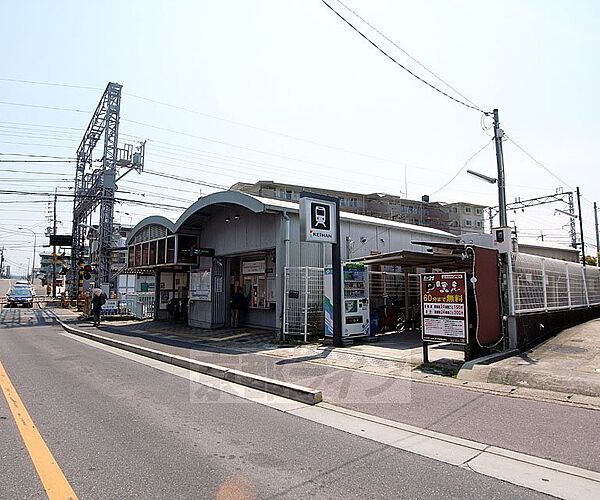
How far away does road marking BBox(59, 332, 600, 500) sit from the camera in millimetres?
3926

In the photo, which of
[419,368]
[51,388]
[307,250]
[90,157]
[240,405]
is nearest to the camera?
[240,405]

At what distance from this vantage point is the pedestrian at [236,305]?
18109 millimetres

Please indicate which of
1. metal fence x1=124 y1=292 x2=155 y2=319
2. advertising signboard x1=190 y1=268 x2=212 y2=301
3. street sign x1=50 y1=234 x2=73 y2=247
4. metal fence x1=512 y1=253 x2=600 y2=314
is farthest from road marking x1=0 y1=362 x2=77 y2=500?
street sign x1=50 y1=234 x2=73 y2=247

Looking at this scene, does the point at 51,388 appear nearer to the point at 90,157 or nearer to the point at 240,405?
the point at 240,405

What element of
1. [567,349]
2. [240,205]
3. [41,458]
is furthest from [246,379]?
[240,205]

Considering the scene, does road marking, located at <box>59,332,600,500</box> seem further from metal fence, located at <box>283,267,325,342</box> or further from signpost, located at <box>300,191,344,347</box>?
metal fence, located at <box>283,267,325,342</box>

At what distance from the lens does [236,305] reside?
18.1 m

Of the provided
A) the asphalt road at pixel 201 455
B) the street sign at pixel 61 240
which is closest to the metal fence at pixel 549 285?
the asphalt road at pixel 201 455

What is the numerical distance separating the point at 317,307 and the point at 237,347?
301 cm

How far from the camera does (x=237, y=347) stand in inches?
516

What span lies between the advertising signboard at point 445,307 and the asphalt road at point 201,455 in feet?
15.4

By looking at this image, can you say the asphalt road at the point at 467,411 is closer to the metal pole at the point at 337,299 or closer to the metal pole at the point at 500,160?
the metal pole at the point at 337,299

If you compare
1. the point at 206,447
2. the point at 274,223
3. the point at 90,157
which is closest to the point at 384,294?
the point at 274,223

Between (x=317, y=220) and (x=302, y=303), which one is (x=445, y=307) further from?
(x=302, y=303)
